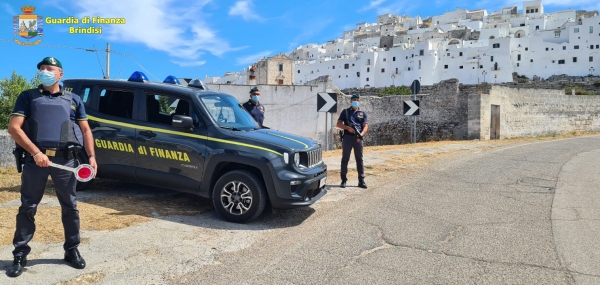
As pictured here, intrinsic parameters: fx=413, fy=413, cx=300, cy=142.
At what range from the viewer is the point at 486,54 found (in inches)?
3519

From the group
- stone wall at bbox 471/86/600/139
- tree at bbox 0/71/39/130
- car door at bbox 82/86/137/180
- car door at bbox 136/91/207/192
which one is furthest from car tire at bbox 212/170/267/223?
tree at bbox 0/71/39/130

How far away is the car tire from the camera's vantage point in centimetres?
552

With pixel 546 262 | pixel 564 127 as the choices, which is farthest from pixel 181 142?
pixel 564 127

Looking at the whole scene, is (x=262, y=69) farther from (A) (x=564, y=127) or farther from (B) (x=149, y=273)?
(B) (x=149, y=273)

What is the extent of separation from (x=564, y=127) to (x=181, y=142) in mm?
25477

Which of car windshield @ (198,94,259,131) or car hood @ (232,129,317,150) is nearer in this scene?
car hood @ (232,129,317,150)

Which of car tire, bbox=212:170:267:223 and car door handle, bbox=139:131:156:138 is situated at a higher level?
car door handle, bbox=139:131:156:138

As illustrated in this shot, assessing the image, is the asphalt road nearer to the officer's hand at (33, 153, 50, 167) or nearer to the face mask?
the officer's hand at (33, 153, 50, 167)

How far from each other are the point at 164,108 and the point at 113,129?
0.84 metres

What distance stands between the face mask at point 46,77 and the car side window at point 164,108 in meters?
2.43

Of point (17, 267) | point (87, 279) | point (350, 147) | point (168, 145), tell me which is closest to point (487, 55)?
point (350, 147)

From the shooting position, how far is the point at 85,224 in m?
5.21

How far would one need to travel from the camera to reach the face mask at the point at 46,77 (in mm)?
3719

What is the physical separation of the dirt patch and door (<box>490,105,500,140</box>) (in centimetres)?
2118
